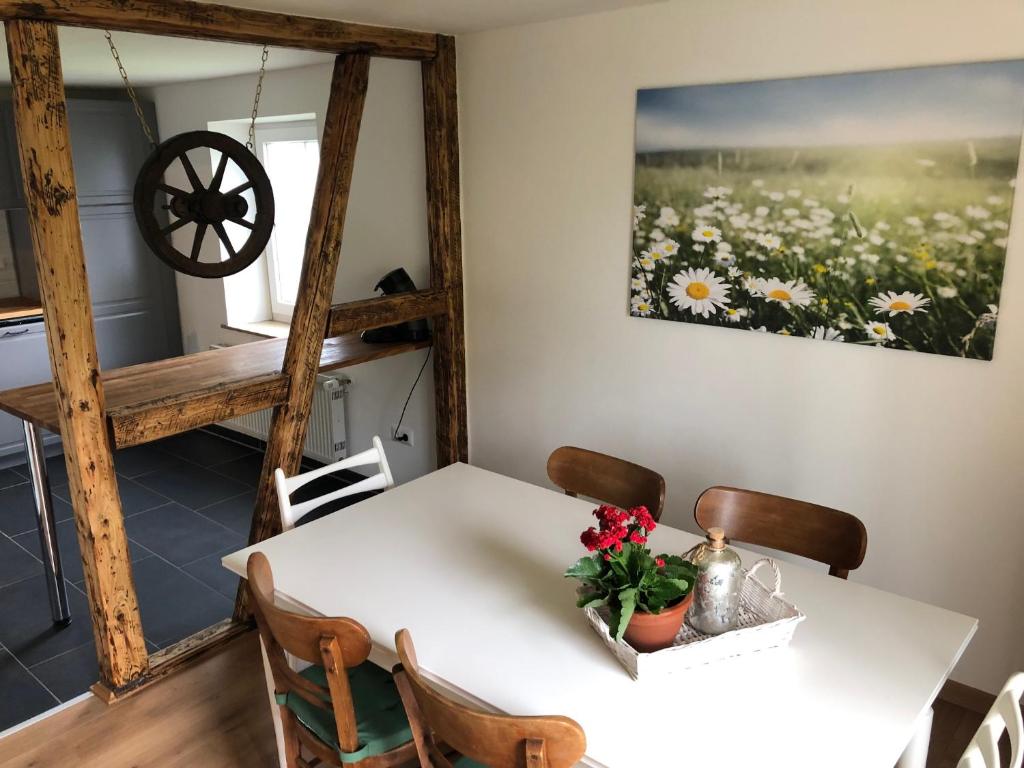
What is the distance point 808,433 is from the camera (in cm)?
276

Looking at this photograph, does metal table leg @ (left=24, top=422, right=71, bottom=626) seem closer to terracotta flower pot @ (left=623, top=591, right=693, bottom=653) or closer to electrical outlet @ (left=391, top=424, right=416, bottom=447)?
electrical outlet @ (left=391, top=424, right=416, bottom=447)

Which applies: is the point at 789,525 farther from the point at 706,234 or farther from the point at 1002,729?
the point at 706,234

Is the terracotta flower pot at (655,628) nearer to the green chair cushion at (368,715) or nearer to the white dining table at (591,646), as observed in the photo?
the white dining table at (591,646)

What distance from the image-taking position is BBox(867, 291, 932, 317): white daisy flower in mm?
2432

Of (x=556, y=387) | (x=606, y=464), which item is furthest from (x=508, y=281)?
(x=606, y=464)

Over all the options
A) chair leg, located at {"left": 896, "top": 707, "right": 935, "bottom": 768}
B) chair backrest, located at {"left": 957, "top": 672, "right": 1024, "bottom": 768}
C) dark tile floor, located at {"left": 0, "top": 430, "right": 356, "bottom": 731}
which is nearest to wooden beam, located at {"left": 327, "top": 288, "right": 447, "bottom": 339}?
dark tile floor, located at {"left": 0, "top": 430, "right": 356, "bottom": 731}

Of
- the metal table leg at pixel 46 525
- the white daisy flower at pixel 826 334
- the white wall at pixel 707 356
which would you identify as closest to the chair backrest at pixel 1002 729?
the white wall at pixel 707 356

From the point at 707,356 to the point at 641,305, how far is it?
0.31m

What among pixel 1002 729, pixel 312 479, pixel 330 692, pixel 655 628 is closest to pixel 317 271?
pixel 312 479

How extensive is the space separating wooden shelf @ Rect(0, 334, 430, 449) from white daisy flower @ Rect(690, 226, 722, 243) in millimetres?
1420

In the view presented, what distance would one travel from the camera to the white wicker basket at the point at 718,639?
62.7 inches

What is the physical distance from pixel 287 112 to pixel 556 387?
7.06ft

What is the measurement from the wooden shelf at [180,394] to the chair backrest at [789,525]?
158cm

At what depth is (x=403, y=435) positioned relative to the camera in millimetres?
4207
